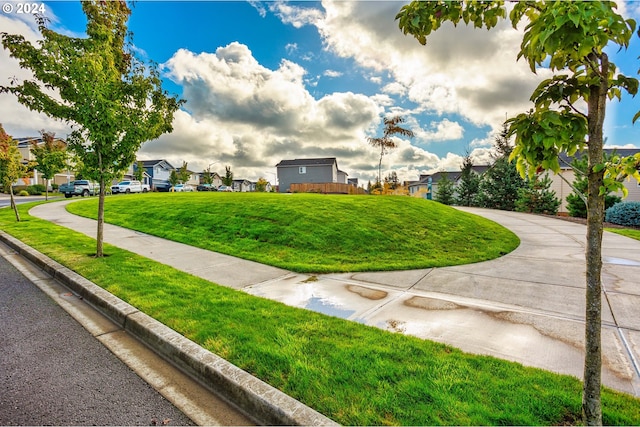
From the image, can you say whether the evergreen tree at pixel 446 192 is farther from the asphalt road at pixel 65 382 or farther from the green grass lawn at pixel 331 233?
the asphalt road at pixel 65 382

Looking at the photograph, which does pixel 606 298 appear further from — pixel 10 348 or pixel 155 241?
pixel 155 241

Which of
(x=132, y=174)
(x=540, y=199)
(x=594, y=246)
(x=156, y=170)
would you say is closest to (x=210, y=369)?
(x=594, y=246)

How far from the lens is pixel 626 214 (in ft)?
48.0

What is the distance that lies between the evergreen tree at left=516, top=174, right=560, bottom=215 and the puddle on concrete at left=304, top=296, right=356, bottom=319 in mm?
19838

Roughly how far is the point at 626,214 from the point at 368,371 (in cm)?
1872

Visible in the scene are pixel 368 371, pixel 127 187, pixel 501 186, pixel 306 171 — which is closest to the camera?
pixel 368 371

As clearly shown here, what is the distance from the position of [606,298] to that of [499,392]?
3.72 meters

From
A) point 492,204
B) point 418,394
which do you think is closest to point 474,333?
point 418,394

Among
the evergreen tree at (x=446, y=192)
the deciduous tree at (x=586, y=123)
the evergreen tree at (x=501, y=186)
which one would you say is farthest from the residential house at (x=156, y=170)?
the deciduous tree at (x=586, y=123)

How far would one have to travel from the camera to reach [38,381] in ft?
8.89

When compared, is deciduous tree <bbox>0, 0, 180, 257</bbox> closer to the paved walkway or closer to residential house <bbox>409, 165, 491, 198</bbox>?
the paved walkway

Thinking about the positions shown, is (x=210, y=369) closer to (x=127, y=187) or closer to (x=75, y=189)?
(x=75, y=189)

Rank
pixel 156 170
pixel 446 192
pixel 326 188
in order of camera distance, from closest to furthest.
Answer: pixel 446 192
pixel 326 188
pixel 156 170

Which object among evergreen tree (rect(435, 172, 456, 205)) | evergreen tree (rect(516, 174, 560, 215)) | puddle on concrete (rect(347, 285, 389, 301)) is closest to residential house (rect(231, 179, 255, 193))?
evergreen tree (rect(435, 172, 456, 205))
